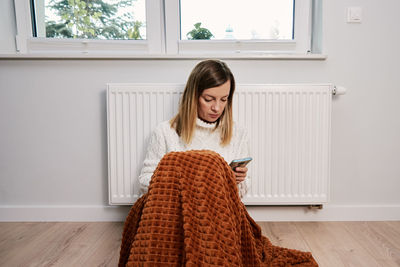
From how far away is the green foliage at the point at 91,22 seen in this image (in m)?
1.45

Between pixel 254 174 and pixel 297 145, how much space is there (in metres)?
0.25

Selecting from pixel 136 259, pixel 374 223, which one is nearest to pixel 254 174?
pixel 374 223

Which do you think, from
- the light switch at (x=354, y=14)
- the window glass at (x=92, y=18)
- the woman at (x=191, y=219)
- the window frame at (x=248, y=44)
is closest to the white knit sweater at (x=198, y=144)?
the woman at (x=191, y=219)

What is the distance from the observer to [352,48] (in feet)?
4.49

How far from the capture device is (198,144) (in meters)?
1.08

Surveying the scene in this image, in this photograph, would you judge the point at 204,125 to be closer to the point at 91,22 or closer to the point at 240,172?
the point at 240,172

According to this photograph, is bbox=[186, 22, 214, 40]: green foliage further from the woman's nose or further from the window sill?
the woman's nose

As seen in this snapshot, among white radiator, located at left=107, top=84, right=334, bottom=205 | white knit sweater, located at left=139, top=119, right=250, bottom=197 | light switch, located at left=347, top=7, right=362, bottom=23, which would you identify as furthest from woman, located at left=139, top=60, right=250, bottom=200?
light switch, located at left=347, top=7, right=362, bottom=23

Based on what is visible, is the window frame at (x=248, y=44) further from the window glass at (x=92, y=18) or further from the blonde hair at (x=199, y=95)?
the blonde hair at (x=199, y=95)

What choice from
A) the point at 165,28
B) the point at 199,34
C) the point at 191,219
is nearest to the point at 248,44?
the point at 199,34

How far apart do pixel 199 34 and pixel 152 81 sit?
0.36 m

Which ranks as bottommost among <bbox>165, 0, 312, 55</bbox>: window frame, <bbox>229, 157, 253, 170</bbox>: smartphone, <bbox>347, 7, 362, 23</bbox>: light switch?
<bbox>229, 157, 253, 170</bbox>: smartphone

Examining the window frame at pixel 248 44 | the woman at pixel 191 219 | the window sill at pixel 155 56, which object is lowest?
the woman at pixel 191 219

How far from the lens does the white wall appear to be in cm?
137
